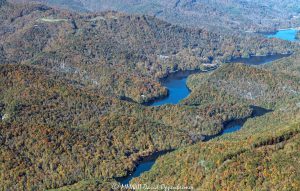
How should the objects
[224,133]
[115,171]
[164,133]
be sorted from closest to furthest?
1. [115,171]
2. [164,133]
3. [224,133]

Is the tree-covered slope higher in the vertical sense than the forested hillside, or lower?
lower

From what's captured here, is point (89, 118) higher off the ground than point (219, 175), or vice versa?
point (219, 175)

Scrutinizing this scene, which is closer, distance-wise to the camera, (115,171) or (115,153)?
(115,171)

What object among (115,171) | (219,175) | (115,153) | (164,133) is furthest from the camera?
(164,133)

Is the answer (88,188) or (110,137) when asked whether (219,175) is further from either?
(110,137)

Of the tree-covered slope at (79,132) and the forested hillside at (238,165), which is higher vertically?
the forested hillside at (238,165)

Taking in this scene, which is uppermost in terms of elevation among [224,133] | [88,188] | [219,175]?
[219,175]

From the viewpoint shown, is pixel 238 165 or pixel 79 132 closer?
pixel 238 165

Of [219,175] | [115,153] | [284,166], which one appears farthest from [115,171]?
[284,166]

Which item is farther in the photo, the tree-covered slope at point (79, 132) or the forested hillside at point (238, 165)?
the tree-covered slope at point (79, 132)

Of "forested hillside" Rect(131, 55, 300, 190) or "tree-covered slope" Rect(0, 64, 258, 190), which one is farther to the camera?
"tree-covered slope" Rect(0, 64, 258, 190)

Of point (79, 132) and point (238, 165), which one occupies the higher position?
point (238, 165)
